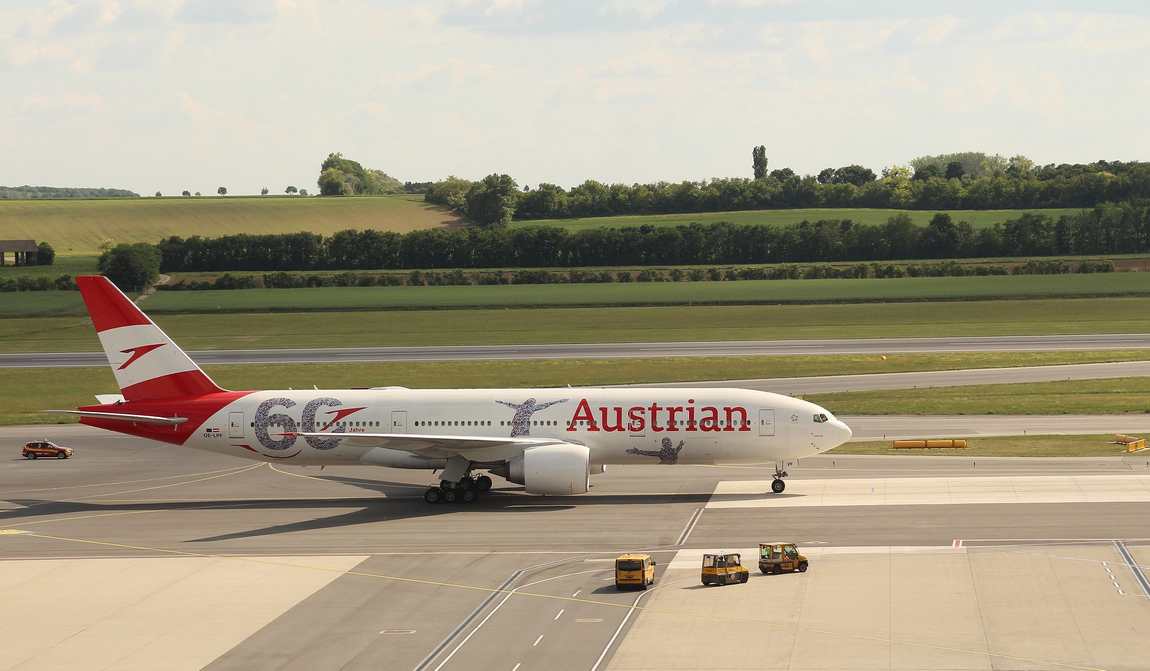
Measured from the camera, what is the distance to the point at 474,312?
140 meters

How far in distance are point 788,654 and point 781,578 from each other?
24.7 feet

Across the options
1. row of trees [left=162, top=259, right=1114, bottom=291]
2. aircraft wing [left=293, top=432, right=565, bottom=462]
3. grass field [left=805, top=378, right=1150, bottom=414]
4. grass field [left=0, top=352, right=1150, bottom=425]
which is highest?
row of trees [left=162, top=259, right=1114, bottom=291]

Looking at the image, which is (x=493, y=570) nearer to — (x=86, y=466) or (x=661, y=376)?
(x=86, y=466)

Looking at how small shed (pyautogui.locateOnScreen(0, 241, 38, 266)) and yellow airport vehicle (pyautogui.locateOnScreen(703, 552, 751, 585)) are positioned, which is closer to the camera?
→ yellow airport vehicle (pyautogui.locateOnScreen(703, 552, 751, 585))

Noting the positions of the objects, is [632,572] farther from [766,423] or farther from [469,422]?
[469,422]

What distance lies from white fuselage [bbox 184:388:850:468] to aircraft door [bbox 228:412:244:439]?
0.14 ft

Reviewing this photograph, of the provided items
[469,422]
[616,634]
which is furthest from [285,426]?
[616,634]

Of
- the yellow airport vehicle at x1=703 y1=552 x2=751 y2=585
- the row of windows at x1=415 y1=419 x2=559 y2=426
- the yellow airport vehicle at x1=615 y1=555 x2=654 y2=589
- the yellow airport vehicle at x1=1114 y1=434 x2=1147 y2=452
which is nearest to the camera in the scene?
the yellow airport vehicle at x1=615 y1=555 x2=654 y2=589

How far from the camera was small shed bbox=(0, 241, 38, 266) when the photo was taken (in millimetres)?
173625

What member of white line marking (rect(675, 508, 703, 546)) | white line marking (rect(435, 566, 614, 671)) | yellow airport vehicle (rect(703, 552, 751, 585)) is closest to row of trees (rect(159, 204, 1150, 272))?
white line marking (rect(675, 508, 703, 546))

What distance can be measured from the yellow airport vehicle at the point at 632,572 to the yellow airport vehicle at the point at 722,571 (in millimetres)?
1836

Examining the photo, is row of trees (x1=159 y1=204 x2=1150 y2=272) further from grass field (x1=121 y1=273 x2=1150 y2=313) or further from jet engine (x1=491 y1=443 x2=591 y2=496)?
jet engine (x1=491 y1=443 x2=591 y2=496)

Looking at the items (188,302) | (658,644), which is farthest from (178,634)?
(188,302)

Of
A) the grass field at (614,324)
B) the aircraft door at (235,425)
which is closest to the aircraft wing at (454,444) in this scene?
the aircraft door at (235,425)
